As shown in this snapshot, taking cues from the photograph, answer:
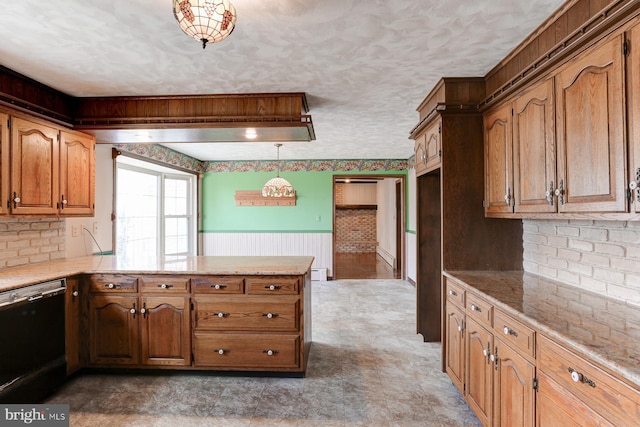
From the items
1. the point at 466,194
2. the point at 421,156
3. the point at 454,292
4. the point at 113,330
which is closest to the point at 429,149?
the point at 421,156

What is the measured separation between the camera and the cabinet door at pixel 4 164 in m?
2.31

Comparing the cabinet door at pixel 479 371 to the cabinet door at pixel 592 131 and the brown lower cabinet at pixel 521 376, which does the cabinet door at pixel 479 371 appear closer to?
the brown lower cabinet at pixel 521 376

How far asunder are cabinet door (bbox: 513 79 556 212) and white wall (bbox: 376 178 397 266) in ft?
17.1

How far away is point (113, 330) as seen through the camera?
2689mm

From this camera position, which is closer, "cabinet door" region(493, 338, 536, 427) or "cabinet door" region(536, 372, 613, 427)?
"cabinet door" region(536, 372, 613, 427)

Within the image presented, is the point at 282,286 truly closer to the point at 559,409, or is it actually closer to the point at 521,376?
the point at 521,376

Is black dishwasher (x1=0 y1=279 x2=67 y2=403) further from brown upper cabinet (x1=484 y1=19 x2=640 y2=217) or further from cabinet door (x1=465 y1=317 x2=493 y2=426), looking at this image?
brown upper cabinet (x1=484 y1=19 x2=640 y2=217)

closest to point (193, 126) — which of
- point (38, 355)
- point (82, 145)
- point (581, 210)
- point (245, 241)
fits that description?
point (82, 145)

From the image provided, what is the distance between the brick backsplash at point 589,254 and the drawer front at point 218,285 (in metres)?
2.21

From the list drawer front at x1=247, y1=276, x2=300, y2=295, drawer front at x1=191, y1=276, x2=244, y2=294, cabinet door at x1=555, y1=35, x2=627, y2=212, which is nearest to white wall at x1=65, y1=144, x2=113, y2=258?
drawer front at x1=191, y1=276, x2=244, y2=294

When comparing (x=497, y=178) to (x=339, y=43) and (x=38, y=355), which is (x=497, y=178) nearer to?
(x=339, y=43)

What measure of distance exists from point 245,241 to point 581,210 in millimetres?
5652

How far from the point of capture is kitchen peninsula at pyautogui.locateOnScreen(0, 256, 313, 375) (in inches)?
102

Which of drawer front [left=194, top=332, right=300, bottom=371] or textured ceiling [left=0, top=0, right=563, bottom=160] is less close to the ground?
textured ceiling [left=0, top=0, right=563, bottom=160]
